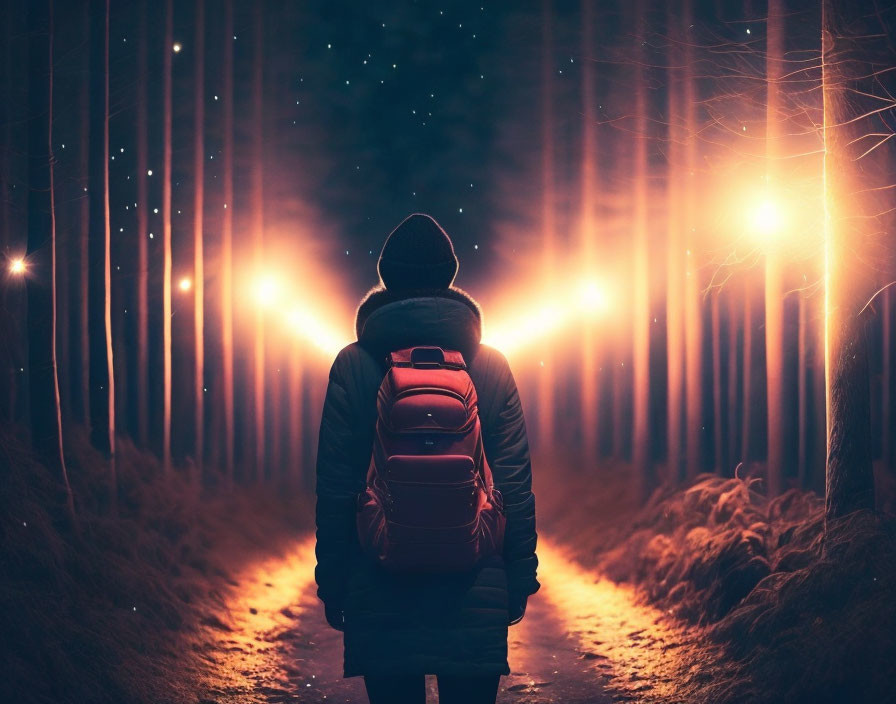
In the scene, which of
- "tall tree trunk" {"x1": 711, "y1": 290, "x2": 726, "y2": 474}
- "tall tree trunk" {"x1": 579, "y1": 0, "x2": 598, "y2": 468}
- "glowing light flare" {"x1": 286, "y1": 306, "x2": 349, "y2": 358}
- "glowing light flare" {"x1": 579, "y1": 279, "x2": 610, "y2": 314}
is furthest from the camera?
"glowing light flare" {"x1": 286, "y1": 306, "x2": 349, "y2": 358}

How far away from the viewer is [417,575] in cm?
420

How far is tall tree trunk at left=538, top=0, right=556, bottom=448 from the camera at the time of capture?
22.7 meters

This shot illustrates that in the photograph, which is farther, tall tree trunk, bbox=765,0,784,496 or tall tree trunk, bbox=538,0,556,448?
tall tree trunk, bbox=538,0,556,448

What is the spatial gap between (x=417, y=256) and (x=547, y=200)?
20.1 metres

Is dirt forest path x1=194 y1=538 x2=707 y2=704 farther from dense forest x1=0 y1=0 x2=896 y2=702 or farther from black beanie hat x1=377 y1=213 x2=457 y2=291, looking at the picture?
black beanie hat x1=377 y1=213 x2=457 y2=291

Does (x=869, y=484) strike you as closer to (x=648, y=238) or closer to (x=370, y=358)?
(x=370, y=358)

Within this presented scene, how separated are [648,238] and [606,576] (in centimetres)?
774

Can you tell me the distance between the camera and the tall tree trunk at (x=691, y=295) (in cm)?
1470

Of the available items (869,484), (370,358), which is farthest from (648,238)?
(370,358)

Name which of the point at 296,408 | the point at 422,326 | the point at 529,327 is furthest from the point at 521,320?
the point at 422,326

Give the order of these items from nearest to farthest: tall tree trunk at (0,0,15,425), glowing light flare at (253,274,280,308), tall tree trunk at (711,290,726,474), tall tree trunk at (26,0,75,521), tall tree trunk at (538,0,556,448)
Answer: tall tree trunk at (26,0,75,521)
tall tree trunk at (0,0,15,425)
tall tree trunk at (711,290,726,474)
glowing light flare at (253,274,280,308)
tall tree trunk at (538,0,556,448)

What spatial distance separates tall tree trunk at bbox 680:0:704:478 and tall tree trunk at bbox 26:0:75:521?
9.36 meters

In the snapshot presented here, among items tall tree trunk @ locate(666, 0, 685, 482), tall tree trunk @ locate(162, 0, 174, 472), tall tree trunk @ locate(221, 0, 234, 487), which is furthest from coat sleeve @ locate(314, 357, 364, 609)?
tall tree trunk @ locate(221, 0, 234, 487)

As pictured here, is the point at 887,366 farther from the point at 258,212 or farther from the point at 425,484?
the point at 258,212
